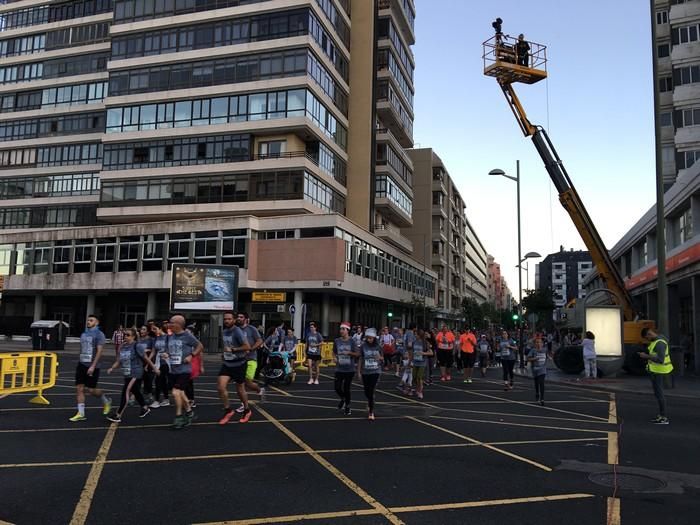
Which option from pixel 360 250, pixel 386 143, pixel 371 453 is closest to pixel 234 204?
pixel 360 250

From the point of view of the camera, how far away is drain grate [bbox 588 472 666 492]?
20.1ft

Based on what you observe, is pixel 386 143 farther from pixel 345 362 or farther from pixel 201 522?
pixel 201 522

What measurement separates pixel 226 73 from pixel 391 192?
58.6ft

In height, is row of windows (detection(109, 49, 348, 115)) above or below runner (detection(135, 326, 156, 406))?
above

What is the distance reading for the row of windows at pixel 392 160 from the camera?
51.0 metres

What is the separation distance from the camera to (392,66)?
52.7 m

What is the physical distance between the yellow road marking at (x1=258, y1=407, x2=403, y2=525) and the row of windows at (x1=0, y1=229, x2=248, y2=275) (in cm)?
2965

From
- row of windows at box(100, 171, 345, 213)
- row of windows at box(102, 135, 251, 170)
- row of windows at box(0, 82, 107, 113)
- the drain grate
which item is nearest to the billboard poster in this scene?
row of windows at box(100, 171, 345, 213)

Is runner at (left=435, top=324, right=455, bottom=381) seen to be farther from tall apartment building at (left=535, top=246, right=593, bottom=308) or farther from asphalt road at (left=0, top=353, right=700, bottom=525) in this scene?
tall apartment building at (left=535, top=246, right=593, bottom=308)

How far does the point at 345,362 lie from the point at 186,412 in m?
3.15

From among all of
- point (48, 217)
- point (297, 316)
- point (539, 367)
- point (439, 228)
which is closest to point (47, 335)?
point (297, 316)

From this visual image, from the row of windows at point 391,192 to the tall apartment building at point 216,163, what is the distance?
0.23m

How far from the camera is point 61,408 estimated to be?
1095 centimetres

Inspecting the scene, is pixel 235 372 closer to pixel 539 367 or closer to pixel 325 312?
pixel 539 367
